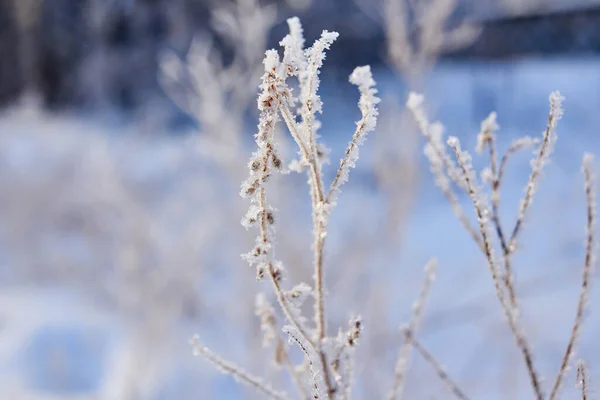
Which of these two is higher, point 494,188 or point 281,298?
point 494,188

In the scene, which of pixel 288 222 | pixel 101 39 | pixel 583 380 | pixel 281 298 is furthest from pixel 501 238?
pixel 101 39

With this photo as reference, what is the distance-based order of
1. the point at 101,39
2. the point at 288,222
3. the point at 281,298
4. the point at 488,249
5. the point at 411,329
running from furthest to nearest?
the point at 101,39, the point at 288,222, the point at 411,329, the point at 488,249, the point at 281,298

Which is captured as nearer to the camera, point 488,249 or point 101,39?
point 488,249

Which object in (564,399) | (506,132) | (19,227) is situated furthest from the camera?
(506,132)

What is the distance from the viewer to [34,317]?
460 cm

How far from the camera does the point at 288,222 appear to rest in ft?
9.83

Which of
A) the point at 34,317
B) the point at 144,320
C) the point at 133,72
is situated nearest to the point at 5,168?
the point at 34,317

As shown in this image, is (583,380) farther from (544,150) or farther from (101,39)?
(101,39)

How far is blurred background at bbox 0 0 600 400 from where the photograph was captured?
9.25 feet

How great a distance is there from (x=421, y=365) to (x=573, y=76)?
4908mm

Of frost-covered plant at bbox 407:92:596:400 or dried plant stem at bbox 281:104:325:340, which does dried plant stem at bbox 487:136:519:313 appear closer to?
frost-covered plant at bbox 407:92:596:400

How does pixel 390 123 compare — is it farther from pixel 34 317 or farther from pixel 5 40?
pixel 5 40

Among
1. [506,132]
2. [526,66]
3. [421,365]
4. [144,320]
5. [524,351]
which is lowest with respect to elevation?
[524,351]

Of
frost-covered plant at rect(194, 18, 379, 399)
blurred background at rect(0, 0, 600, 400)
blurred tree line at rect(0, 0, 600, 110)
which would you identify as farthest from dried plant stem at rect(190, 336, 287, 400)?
blurred tree line at rect(0, 0, 600, 110)
